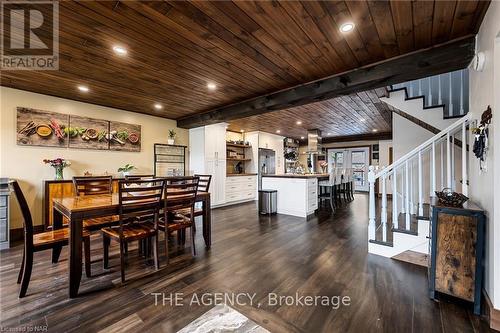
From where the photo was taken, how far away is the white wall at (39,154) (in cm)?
352

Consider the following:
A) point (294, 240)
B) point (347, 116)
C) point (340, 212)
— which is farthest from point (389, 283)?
point (347, 116)

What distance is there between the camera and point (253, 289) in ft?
6.73

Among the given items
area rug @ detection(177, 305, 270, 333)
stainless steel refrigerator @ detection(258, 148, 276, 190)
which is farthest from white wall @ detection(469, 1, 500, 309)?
stainless steel refrigerator @ detection(258, 148, 276, 190)

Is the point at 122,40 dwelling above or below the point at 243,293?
above

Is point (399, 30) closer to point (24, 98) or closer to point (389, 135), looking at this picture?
point (24, 98)

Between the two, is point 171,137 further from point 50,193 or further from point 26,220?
point 26,220

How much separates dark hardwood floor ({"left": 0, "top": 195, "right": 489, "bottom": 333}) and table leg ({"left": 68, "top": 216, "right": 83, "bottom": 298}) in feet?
0.38

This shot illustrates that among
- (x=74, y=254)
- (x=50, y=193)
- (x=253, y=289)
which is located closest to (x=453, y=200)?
(x=253, y=289)

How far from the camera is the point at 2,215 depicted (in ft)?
10.1

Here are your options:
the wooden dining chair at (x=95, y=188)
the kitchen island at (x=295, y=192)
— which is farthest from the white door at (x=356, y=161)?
the wooden dining chair at (x=95, y=188)

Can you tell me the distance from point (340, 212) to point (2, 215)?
6.33 metres

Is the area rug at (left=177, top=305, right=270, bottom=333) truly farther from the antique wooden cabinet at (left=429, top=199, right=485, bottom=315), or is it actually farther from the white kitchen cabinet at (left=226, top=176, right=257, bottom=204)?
the white kitchen cabinet at (left=226, top=176, right=257, bottom=204)

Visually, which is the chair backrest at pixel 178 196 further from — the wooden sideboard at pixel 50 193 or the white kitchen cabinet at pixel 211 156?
the white kitchen cabinet at pixel 211 156

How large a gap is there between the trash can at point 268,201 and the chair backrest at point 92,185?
314 cm
